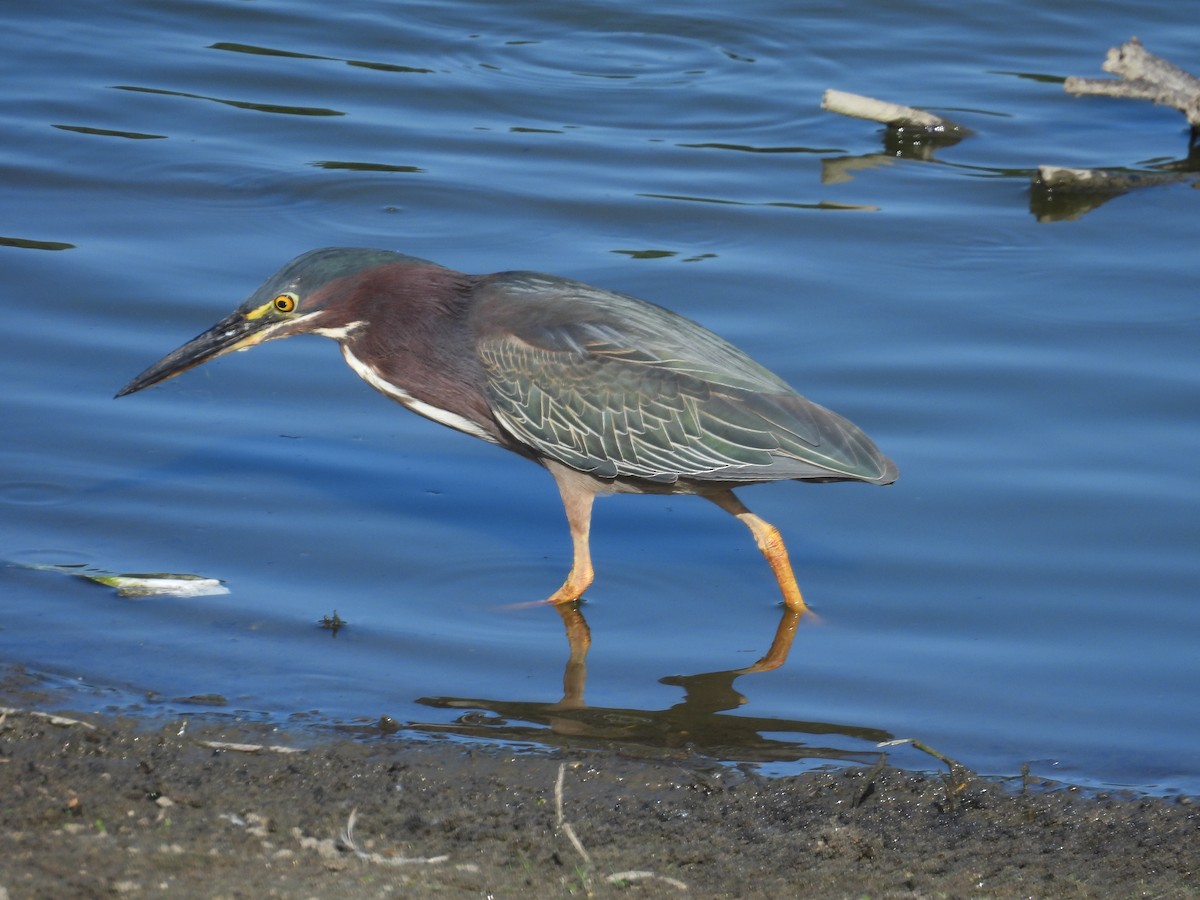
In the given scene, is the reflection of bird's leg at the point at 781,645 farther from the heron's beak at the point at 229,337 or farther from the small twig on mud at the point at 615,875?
the heron's beak at the point at 229,337

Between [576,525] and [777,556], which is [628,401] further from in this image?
[777,556]

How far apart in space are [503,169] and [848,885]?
24.6ft

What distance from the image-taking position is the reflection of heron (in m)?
4.82

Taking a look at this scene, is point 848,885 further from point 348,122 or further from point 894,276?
point 348,122

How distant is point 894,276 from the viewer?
9023 mm

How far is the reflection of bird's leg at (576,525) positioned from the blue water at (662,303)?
0.45 feet

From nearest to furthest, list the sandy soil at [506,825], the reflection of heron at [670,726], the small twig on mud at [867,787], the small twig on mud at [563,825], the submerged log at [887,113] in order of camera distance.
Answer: the sandy soil at [506,825] → the small twig on mud at [563,825] → the small twig on mud at [867,787] → the reflection of heron at [670,726] → the submerged log at [887,113]

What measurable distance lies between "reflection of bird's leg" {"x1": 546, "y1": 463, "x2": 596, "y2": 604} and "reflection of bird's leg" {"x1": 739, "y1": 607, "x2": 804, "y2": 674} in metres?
0.71

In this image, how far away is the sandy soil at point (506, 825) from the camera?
3500 millimetres

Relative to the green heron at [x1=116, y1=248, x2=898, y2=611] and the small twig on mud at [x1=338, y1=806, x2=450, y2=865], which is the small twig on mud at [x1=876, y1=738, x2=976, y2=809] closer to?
the small twig on mud at [x1=338, y1=806, x2=450, y2=865]

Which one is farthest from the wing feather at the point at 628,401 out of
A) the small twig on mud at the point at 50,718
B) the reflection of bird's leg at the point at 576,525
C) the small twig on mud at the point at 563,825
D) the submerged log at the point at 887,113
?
the submerged log at the point at 887,113

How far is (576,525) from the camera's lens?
235 inches

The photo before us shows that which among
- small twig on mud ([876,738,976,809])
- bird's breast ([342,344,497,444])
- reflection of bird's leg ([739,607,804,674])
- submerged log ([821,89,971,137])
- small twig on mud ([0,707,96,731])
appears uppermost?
submerged log ([821,89,971,137])

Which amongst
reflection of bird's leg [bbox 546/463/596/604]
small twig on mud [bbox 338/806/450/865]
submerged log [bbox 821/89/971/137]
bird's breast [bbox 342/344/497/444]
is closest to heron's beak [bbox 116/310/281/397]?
bird's breast [bbox 342/344/497/444]
